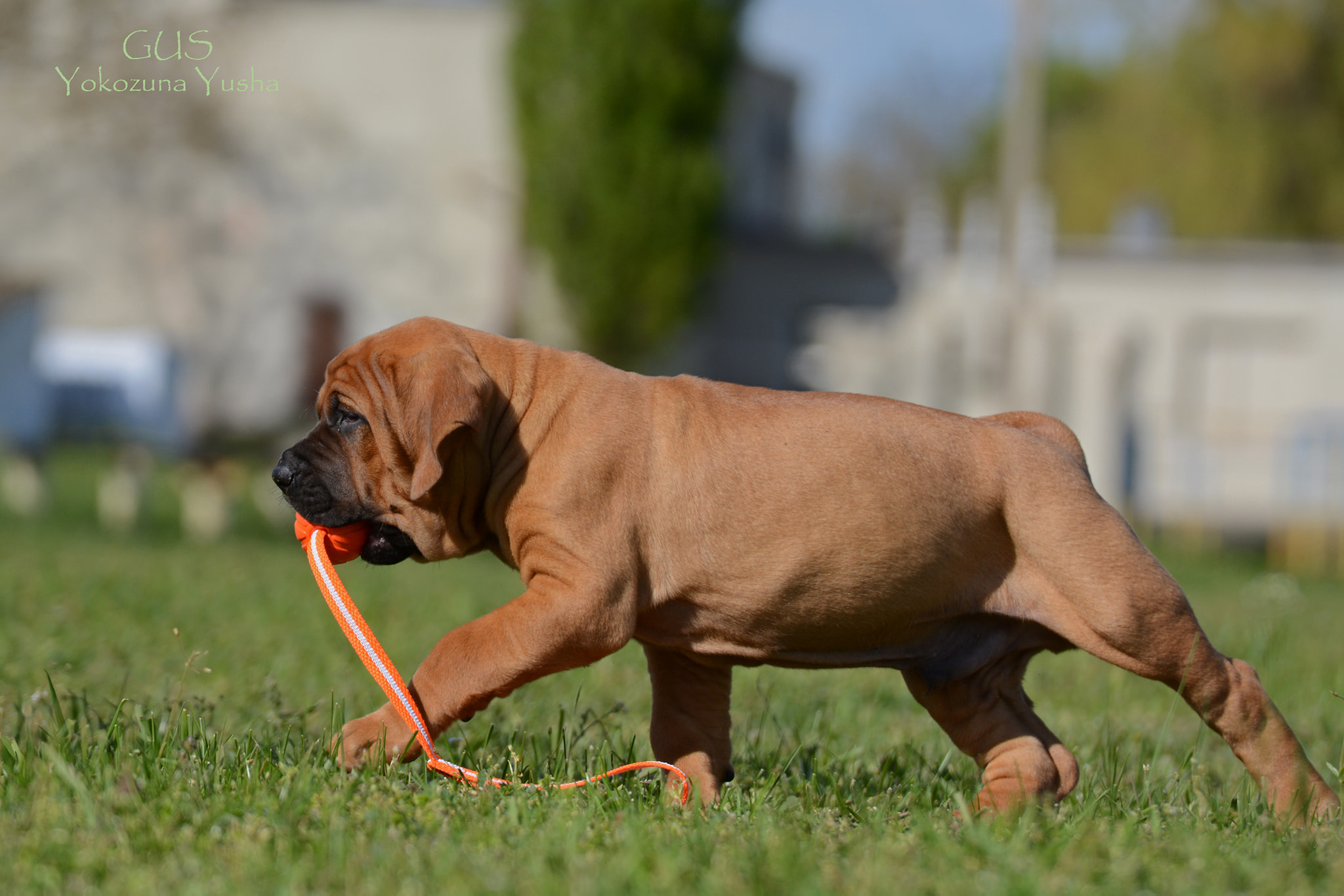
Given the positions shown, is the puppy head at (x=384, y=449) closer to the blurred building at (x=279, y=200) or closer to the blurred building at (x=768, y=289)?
the blurred building at (x=279, y=200)

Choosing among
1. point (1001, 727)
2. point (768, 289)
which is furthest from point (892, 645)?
point (768, 289)

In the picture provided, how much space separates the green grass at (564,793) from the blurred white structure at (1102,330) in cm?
1669

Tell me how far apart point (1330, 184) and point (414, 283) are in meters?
20.0

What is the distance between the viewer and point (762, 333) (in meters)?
27.5

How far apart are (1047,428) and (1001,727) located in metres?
0.94

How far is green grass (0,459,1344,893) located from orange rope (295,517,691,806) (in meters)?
0.09

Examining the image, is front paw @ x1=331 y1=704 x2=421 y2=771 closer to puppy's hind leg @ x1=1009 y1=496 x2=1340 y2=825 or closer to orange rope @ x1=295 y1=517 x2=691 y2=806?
orange rope @ x1=295 y1=517 x2=691 y2=806

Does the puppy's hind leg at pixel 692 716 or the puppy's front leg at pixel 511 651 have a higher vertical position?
Answer: the puppy's front leg at pixel 511 651

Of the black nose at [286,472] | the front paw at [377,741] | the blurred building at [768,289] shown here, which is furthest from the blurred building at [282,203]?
the front paw at [377,741]

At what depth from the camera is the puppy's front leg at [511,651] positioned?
3.50 metres

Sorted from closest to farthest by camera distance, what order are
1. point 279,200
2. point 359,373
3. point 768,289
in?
1. point 359,373
2. point 279,200
3. point 768,289

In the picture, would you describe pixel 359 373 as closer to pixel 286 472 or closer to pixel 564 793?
pixel 286 472

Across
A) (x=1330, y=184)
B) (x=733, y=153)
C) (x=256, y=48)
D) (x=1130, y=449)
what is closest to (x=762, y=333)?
(x=733, y=153)

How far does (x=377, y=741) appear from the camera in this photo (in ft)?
11.7
